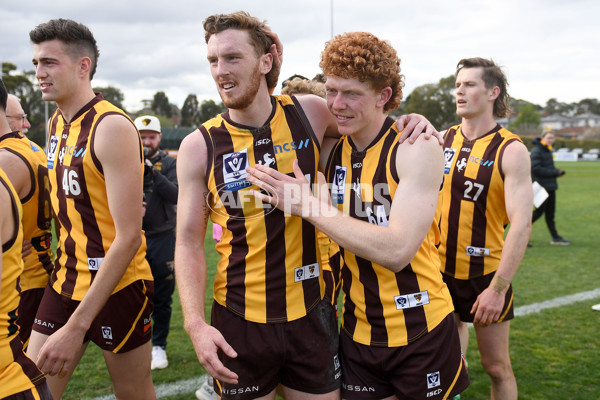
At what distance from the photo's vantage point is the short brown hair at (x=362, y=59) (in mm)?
2361

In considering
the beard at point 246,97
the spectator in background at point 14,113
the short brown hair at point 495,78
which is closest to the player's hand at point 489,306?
Result: the short brown hair at point 495,78

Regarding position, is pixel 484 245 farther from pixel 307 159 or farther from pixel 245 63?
pixel 245 63

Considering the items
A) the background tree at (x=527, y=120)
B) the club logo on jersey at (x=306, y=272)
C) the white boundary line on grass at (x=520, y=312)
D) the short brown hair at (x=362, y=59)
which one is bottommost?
the white boundary line on grass at (x=520, y=312)

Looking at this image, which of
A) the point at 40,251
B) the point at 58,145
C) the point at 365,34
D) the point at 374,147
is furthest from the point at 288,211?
the point at 40,251

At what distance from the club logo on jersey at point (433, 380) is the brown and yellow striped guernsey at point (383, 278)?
0.20m

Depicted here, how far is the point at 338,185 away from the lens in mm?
2629

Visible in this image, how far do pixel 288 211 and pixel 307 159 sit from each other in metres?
0.48

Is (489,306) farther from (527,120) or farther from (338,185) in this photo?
(527,120)

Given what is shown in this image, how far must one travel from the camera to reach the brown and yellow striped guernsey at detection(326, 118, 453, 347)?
245cm

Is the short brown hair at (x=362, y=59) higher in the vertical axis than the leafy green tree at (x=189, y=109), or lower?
lower

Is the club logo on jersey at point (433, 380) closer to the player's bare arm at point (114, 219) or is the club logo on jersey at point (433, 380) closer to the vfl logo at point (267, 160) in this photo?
the vfl logo at point (267, 160)

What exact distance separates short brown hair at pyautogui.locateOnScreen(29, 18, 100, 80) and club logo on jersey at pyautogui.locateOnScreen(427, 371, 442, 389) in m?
2.68

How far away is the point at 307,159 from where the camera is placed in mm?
2611

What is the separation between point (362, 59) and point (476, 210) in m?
1.90
